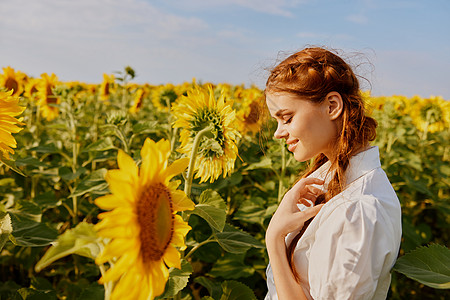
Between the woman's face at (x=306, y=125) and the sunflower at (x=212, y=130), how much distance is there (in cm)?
20

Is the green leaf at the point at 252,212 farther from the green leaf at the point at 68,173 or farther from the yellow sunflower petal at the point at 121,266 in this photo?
the yellow sunflower petal at the point at 121,266

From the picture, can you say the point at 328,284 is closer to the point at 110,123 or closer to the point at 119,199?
the point at 119,199

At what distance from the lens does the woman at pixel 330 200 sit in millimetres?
1118

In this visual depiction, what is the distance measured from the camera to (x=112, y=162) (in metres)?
4.02

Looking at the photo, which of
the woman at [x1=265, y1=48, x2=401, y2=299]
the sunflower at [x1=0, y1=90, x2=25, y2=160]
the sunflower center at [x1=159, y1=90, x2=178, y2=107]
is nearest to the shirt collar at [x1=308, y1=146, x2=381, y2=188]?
the woman at [x1=265, y1=48, x2=401, y2=299]

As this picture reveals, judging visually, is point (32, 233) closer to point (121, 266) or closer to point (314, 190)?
point (121, 266)

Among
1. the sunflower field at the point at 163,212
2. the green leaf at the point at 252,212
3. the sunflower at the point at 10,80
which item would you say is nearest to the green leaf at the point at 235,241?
the sunflower field at the point at 163,212

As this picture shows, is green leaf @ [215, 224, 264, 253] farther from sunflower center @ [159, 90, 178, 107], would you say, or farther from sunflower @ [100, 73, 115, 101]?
sunflower @ [100, 73, 115, 101]

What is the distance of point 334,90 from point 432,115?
13.2ft

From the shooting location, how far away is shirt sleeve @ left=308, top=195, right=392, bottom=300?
3.61 feet

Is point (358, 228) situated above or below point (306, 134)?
below

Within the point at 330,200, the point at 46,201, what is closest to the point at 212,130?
the point at 330,200

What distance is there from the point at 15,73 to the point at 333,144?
3.57m

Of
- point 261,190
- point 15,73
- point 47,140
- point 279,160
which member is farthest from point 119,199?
point 15,73
